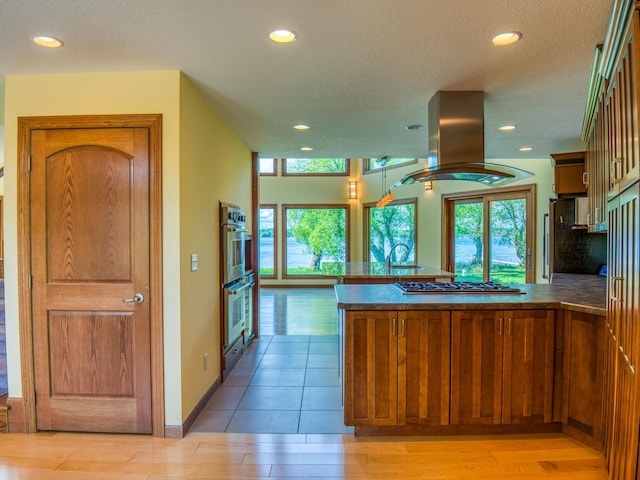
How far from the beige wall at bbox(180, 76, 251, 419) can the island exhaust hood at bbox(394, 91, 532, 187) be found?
1736 millimetres

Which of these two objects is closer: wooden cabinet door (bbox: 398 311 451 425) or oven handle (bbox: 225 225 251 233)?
wooden cabinet door (bbox: 398 311 451 425)

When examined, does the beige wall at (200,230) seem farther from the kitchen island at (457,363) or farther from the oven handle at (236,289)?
the kitchen island at (457,363)

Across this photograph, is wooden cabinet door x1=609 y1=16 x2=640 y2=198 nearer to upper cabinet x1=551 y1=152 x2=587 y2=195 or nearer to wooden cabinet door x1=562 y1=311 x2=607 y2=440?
wooden cabinet door x1=562 y1=311 x2=607 y2=440

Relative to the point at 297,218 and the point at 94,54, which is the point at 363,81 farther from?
the point at 297,218

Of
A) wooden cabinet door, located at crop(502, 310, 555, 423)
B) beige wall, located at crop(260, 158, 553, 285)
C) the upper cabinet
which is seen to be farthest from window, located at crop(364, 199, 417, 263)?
wooden cabinet door, located at crop(502, 310, 555, 423)

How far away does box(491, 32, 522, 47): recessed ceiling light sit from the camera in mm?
2045

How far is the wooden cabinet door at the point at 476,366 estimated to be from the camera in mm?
2484

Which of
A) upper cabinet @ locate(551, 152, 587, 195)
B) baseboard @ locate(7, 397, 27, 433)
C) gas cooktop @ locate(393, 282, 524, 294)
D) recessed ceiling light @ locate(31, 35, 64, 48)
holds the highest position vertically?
recessed ceiling light @ locate(31, 35, 64, 48)

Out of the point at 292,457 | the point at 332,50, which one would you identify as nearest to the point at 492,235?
the point at 332,50

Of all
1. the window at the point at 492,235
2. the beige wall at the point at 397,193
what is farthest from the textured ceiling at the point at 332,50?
the window at the point at 492,235

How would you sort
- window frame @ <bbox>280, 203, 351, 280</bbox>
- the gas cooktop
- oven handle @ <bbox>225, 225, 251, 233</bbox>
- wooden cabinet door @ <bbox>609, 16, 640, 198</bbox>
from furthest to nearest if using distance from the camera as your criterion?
window frame @ <bbox>280, 203, 351, 280</bbox> → oven handle @ <bbox>225, 225, 251, 233</bbox> → the gas cooktop → wooden cabinet door @ <bbox>609, 16, 640, 198</bbox>

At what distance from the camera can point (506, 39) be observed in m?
2.09

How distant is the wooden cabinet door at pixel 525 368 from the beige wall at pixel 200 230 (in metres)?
2.14

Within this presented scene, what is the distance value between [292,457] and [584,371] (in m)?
1.90
